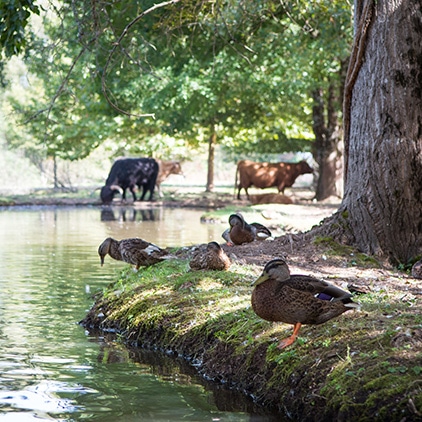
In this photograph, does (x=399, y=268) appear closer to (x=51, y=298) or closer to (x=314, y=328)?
(x=314, y=328)

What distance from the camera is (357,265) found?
11.5m

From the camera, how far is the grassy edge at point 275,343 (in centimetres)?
629

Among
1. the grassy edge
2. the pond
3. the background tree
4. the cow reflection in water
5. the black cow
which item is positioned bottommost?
the pond

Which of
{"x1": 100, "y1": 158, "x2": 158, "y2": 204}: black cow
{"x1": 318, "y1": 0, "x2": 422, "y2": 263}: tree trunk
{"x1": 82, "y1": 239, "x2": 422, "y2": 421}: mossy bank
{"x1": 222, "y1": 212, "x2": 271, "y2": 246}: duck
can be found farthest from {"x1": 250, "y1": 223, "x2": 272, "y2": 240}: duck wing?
{"x1": 100, "y1": 158, "x2": 158, "y2": 204}: black cow

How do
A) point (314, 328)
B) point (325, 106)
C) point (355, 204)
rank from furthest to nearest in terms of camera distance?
1. point (325, 106)
2. point (355, 204)
3. point (314, 328)

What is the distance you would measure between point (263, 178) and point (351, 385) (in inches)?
1358

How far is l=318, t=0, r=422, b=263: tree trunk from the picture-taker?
38.1 feet

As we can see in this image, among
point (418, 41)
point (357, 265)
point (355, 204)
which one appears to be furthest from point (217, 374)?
point (418, 41)

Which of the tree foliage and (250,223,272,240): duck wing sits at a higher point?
the tree foliage

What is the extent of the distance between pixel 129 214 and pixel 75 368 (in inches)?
977

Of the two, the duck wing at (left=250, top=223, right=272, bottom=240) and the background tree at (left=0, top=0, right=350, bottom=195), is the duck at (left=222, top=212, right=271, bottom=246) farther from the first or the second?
the background tree at (left=0, top=0, right=350, bottom=195)

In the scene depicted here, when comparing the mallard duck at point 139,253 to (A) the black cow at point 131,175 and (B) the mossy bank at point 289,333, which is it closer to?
(B) the mossy bank at point 289,333

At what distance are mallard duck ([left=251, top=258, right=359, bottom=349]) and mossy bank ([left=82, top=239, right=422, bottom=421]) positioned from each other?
0.23 m

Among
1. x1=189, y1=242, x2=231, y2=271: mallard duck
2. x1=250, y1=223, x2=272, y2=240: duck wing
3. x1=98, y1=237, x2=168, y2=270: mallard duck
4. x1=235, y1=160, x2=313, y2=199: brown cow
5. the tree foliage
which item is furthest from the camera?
x1=235, y1=160, x2=313, y2=199: brown cow
